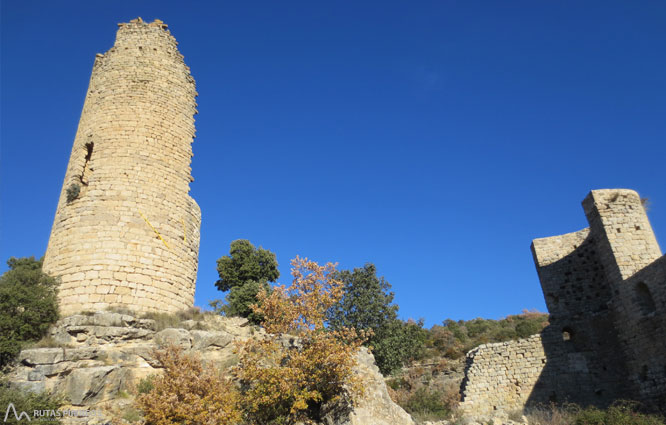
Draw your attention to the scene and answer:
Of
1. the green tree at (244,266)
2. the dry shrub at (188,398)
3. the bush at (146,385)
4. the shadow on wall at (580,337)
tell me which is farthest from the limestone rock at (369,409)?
the green tree at (244,266)

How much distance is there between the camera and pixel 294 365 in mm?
9477

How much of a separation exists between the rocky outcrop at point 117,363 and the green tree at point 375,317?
10.1 m

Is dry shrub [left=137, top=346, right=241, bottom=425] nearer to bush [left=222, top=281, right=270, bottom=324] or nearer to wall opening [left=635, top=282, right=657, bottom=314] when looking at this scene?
bush [left=222, top=281, right=270, bottom=324]

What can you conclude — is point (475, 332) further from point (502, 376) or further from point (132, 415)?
point (132, 415)

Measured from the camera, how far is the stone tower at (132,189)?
11.6 m

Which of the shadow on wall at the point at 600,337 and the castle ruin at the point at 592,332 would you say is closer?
the shadow on wall at the point at 600,337

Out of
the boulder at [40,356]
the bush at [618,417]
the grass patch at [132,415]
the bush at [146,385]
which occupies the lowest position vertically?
the bush at [618,417]

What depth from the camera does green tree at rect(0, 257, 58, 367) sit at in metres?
9.70

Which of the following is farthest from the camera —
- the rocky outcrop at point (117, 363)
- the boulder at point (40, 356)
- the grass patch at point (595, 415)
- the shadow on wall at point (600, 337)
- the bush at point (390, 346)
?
the bush at point (390, 346)

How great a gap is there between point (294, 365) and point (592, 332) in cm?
1081

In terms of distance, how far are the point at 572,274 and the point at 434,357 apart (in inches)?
521

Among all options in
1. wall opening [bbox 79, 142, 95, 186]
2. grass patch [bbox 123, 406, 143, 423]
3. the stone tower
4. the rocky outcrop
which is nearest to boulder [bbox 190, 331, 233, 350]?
the rocky outcrop

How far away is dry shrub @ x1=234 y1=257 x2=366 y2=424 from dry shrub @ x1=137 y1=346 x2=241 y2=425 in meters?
0.58

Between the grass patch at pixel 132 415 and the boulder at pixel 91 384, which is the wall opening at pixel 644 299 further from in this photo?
the boulder at pixel 91 384
